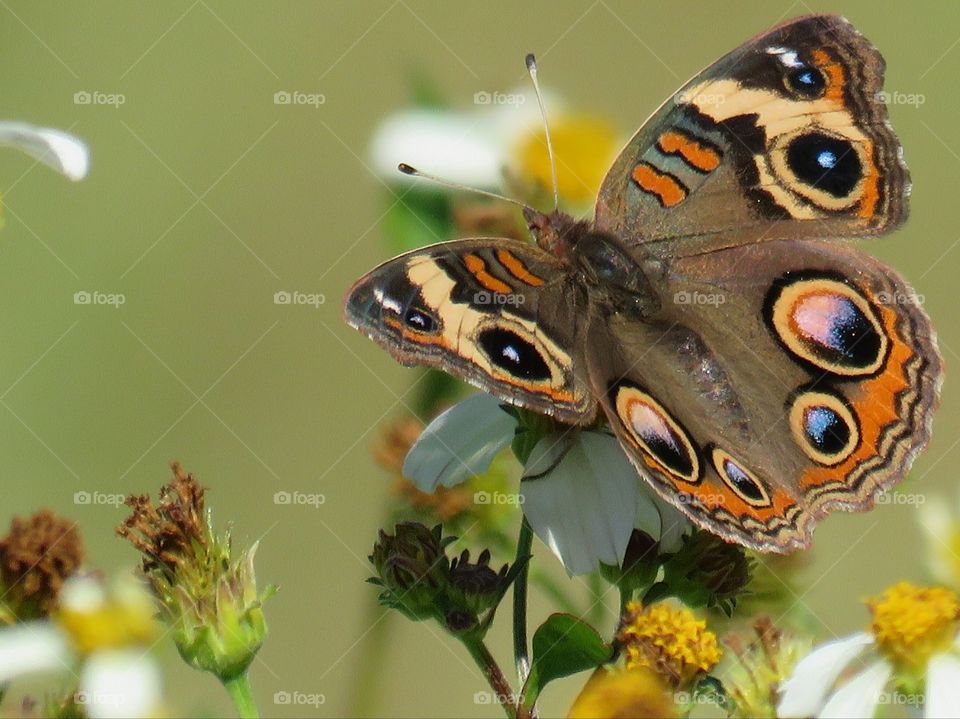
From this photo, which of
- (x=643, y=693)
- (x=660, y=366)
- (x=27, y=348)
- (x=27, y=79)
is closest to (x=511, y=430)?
(x=660, y=366)

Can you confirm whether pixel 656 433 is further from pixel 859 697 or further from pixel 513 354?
pixel 859 697

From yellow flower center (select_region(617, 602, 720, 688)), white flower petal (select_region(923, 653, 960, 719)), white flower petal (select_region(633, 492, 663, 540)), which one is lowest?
white flower petal (select_region(923, 653, 960, 719))

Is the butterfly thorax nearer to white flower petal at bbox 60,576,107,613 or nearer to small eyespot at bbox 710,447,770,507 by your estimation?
small eyespot at bbox 710,447,770,507

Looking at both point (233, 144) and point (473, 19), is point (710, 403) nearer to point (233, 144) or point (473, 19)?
point (233, 144)

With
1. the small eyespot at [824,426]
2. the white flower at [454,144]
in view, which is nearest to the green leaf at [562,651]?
the small eyespot at [824,426]

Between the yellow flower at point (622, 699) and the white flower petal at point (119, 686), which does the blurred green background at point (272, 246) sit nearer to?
the white flower petal at point (119, 686)

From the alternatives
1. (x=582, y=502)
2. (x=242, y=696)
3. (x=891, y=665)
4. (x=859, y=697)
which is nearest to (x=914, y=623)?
(x=891, y=665)

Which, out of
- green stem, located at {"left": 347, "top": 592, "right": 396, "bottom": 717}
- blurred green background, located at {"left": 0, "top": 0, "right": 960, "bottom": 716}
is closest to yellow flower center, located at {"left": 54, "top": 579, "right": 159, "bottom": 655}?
green stem, located at {"left": 347, "top": 592, "right": 396, "bottom": 717}
